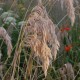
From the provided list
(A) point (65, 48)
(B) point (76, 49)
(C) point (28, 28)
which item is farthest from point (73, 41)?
(C) point (28, 28)

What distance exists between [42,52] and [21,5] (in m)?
2.40

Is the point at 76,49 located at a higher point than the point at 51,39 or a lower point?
lower

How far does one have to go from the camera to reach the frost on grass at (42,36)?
1528 millimetres

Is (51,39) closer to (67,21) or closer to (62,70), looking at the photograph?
(62,70)

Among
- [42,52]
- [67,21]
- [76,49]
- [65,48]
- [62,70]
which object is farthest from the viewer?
[67,21]

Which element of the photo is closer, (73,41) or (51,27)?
(51,27)

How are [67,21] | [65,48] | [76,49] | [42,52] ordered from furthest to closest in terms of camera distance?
[67,21] → [76,49] → [65,48] → [42,52]

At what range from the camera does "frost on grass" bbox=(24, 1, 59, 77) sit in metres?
1.53

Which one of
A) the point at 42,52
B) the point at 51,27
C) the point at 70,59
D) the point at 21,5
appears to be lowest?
the point at 70,59

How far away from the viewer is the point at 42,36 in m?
1.56

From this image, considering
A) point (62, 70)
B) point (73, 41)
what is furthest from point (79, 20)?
point (62, 70)

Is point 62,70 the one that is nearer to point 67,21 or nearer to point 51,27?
point 51,27

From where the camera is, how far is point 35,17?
159cm

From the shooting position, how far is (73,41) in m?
3.55
